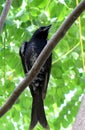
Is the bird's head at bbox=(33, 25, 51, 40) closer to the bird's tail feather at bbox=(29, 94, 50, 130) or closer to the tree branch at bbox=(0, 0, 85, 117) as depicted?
the bird's tail feather at bbox=(29, 94, 50, 130)

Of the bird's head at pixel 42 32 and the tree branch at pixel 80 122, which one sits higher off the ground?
the tree branch at pixel 80 122

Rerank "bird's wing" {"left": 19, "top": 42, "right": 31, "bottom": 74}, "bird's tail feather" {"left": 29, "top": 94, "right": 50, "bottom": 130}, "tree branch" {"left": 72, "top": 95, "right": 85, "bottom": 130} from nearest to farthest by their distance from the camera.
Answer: "tree branch" {"left": 72, "top": 95, "right": 85, "bottom": 130} < "bird's tail feather" {"left": 29, "top": 94, "right": 50, "bottom": 130} < "bird's wing" {"left": 19, "top": 42, "right": 31, "bottom": 74}

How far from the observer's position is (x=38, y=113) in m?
1.83

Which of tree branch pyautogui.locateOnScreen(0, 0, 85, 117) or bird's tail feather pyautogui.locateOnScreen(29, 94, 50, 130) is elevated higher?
tree branch pyautogui.locateOnScreen(0, 0, 85, 117)

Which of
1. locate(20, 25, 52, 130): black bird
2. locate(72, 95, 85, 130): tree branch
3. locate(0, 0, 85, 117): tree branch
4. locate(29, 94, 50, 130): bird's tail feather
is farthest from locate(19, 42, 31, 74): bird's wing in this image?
locate(72, 95, 85, 130): tree branch

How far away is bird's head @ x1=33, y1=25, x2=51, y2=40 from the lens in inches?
87.7

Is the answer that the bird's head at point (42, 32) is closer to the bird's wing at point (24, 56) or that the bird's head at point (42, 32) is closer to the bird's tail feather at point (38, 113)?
the bird's wing at point (24, 56)

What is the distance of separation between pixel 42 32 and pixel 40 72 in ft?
0.86

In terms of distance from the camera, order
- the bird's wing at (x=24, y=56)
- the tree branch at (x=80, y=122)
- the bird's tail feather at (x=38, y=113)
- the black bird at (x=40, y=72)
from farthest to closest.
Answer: the bird's wing at (x=24, y=56) → the black bird at (x=40, y=72) → the bird's tail feather at (x=38, y=113) → the tree branch at (x=80, y=122)

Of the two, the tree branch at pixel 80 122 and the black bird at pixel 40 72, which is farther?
the black bird at pixel 40 72

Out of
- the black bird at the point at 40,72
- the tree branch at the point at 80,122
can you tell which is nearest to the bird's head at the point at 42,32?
the black bird at the point at 40,72

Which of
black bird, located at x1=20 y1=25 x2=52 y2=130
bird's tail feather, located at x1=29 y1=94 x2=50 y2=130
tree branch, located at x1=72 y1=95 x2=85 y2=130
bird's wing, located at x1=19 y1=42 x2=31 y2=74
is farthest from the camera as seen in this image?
bird's wing, located at x1=19 y1=42 x2=31 y2=74

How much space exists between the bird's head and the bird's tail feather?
426 millimetres

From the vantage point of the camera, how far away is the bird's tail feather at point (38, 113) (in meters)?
1.73
